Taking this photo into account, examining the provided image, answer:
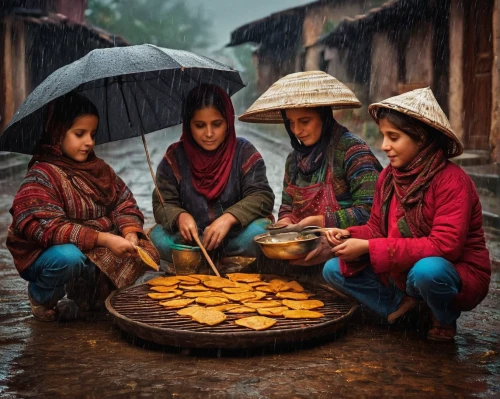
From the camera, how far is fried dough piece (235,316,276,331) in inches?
121

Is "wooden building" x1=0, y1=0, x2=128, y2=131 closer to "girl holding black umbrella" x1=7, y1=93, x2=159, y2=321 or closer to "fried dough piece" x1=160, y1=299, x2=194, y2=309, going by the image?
"girl holding black umbrella" x1=7, y1=93, x2=159, y2=321

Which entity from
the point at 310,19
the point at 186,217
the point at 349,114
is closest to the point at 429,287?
the point at 186,217

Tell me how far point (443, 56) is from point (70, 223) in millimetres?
11233

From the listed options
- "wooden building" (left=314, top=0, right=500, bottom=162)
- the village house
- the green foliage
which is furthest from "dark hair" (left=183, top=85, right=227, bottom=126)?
the green foliage

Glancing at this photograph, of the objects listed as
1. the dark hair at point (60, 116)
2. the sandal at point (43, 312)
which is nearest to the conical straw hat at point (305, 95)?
the dark hair at point (60, 116)

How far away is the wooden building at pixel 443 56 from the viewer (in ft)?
36.5

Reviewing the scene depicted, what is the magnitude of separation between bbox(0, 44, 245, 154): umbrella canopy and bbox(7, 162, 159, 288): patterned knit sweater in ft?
0.88

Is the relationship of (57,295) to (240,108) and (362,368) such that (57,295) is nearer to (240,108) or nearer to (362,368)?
(362,368)

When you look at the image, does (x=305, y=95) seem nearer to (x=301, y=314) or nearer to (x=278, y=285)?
→ (x=278, y=285)

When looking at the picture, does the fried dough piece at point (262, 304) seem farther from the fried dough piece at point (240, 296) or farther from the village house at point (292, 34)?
the village house at point (292, 34)

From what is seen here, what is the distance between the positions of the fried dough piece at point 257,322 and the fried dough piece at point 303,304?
255 millimetres

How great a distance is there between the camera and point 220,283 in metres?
3.81

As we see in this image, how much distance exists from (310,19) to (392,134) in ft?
73.8

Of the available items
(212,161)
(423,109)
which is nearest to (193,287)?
(212,161)
